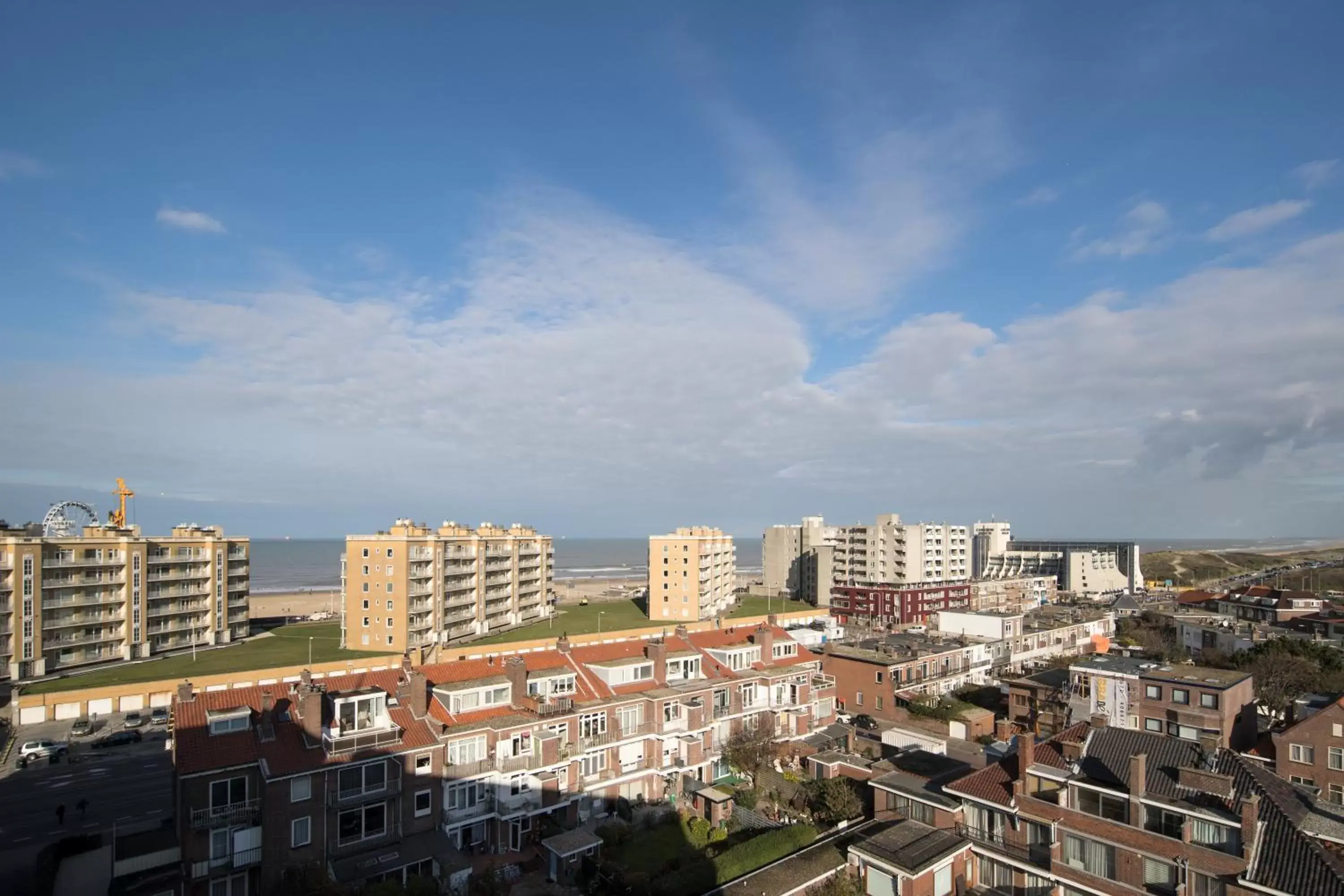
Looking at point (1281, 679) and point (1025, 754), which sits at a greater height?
point (1025, 754)

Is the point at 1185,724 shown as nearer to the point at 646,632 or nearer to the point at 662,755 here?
the point at 662,755

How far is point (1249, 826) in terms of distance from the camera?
18000mm

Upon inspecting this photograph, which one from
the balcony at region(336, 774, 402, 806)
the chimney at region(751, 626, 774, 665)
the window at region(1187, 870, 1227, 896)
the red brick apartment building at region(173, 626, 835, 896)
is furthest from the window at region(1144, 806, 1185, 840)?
the balcony at region(336, 774, 402, 806)

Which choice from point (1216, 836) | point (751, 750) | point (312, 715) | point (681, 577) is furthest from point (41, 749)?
point (681, 577)

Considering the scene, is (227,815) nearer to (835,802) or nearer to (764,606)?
(835,802)

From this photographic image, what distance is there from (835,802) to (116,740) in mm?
38700

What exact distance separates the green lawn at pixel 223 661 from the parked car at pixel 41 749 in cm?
824

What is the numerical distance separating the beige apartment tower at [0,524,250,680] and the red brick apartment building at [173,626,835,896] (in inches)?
1646

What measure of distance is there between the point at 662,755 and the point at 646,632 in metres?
43.2

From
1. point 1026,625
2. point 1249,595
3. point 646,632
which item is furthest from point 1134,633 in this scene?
point 646,632

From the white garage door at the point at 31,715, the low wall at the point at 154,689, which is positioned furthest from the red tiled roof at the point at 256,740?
the white garage door at the point at 31,715

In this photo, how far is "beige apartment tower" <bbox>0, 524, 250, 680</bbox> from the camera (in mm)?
53469

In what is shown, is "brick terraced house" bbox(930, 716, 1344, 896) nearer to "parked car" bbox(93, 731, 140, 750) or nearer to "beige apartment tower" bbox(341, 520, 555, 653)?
"parked car" bbox(93, 731, 140, 750)

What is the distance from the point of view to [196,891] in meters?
21.2
